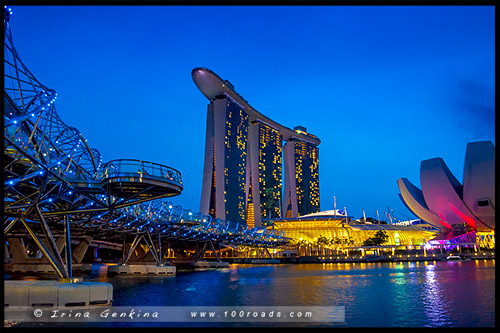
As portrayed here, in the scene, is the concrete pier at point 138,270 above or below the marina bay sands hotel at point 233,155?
below

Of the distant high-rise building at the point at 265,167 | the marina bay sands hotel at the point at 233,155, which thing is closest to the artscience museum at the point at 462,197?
the marina bay sands hotel at the point at 233,155

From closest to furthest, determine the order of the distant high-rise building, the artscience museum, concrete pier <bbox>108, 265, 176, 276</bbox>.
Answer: concrete pier <bbox>108, 265, 176, 276</bbox>, the artscience museum, the distant high-rise building

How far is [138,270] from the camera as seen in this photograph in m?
46.9

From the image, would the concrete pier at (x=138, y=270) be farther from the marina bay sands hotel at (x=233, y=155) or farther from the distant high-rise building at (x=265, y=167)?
the distant high-rise building at (x=265, y=167)

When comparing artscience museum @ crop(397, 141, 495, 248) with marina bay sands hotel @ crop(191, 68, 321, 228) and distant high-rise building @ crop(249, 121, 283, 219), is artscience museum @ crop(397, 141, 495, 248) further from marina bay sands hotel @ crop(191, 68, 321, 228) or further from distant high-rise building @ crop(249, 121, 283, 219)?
distant high-rise building @ crop(249, 121, 283, 219)

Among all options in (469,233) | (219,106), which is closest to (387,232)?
Answer: (469,233)

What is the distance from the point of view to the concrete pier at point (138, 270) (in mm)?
46562

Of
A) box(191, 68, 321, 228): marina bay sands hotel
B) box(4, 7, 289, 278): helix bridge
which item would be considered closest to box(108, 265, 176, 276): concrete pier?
box(4, 7, 289, 278): helix bridge

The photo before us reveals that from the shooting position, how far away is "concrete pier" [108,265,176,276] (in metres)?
46.6

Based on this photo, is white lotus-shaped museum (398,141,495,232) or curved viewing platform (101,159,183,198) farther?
white lotus-shaped museum (398,141,495,232)

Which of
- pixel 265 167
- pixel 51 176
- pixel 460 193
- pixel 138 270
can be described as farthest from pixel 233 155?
pixel 51 176

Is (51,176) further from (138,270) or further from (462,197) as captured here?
(462,197)
